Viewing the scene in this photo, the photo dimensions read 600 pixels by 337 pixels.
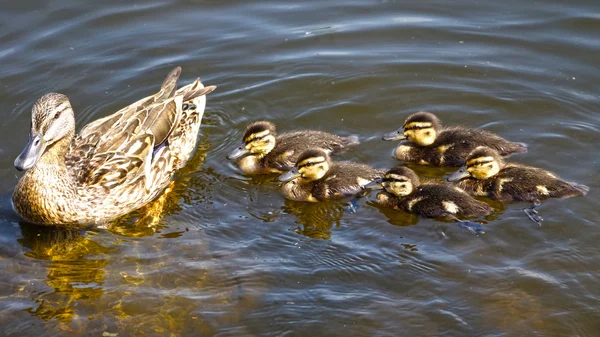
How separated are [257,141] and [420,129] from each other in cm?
126

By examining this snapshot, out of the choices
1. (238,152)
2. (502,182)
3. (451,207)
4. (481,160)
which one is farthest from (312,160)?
(502,182)

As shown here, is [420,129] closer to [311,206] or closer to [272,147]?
[311,206]

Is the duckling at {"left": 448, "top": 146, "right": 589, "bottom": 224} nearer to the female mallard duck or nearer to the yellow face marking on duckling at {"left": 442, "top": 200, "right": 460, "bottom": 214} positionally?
the yellow face marking on duckling at {"left": 442, "top": 200, "right": 460, "bottom": 214}

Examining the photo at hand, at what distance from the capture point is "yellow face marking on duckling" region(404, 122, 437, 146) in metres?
6.21

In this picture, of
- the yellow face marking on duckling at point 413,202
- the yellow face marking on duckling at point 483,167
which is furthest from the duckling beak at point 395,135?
the yellow face marking on duckling at point 413,202

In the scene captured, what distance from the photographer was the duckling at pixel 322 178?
5.90 metres

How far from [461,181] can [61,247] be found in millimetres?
2904

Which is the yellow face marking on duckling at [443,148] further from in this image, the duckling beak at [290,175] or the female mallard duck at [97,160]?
the female mallard duck at [97,160]

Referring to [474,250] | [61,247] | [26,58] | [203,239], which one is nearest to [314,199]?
[203,239]

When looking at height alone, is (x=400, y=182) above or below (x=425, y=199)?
above

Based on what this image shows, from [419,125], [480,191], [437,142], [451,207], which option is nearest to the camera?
[451,207]

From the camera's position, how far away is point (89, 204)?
577 centimetres

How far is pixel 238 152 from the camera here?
6.40 m

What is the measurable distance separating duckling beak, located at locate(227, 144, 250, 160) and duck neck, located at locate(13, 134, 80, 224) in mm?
1260
